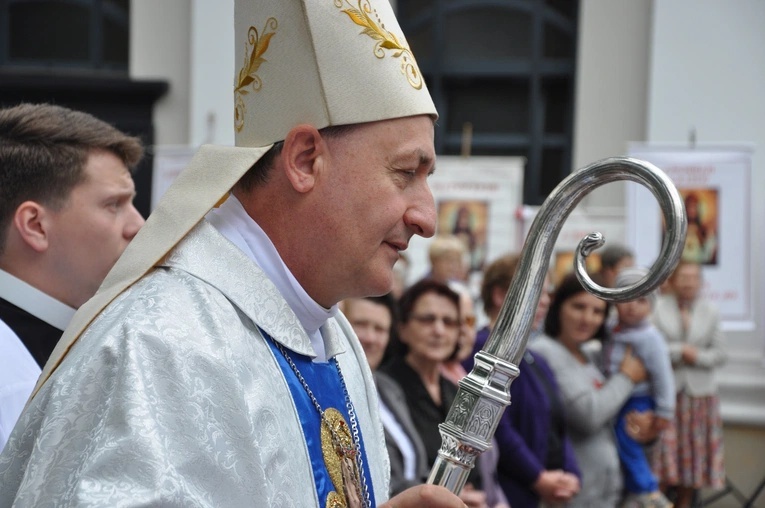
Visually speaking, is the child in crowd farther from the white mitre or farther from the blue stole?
the white mitre

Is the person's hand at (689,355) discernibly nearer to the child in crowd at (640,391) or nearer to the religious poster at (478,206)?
the religious poster at (478,206)

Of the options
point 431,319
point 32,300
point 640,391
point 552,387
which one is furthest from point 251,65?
point 640,391

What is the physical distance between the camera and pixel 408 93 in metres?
2.17

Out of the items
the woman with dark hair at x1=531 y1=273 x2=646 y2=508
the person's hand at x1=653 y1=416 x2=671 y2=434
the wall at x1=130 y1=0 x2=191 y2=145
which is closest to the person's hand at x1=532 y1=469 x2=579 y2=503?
the woman with dark hair at x1=531 y1=273 x2=646 y2=508

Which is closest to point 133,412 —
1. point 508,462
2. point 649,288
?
point 649,288

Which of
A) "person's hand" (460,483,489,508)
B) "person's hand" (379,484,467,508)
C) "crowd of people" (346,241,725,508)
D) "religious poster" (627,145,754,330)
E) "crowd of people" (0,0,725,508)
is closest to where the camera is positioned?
"crowd of people" (0,0,725,508)

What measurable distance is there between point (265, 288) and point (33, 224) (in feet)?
3.15

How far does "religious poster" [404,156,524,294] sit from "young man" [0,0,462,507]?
271 inches

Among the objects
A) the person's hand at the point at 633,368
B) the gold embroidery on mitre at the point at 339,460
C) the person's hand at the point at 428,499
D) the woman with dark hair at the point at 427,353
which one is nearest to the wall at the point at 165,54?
the person's hand at the point at 633,368

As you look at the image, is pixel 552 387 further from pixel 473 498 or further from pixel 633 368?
pixel 473 498

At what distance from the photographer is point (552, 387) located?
5.34 metres

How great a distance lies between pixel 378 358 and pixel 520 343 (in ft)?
8.52

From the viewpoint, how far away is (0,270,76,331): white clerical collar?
2.83 m

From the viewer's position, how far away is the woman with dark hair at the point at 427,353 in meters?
4.67
